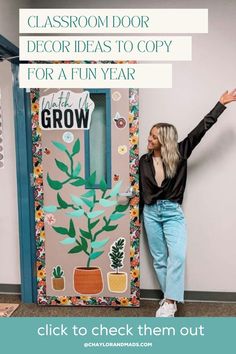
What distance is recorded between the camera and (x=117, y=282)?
8.44 feet

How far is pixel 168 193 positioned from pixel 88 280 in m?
0.79

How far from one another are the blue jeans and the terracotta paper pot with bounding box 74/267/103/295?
16.1 inches

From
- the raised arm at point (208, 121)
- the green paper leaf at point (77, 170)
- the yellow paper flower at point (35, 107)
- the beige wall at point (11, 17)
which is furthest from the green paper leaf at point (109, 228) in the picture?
the beige wall at point (11, 17)

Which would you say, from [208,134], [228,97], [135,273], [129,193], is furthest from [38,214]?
[228,97]

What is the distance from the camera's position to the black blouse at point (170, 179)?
242 cm

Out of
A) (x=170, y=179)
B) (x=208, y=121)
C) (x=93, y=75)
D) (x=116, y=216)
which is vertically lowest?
(x=116, y=216)

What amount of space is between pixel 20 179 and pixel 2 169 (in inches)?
8.3

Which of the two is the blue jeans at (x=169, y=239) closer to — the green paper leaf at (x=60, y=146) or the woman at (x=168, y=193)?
the woman at (x=168, y=193)

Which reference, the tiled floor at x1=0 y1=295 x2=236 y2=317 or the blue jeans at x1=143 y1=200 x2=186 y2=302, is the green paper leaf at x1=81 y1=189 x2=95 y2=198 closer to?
the blue jeans at x1=143 y1=200 x2=186 y2=302

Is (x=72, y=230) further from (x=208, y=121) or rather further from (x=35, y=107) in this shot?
(x=208, y=121)

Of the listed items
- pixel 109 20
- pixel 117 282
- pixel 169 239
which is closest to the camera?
pixel 109 20

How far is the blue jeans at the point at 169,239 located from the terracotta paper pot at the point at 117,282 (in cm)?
25

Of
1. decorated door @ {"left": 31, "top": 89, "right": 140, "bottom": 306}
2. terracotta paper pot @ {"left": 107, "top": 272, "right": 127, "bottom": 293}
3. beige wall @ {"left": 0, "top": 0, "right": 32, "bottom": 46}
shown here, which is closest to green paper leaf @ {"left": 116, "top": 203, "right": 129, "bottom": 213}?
decorated door @ {"left": 31, "top": 89, "right": 140, "bottom": 306}

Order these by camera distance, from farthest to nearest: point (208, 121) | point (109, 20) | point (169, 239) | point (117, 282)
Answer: point (117, 282)
point (169, 239)
point (208, 121)
point (109, 20)
